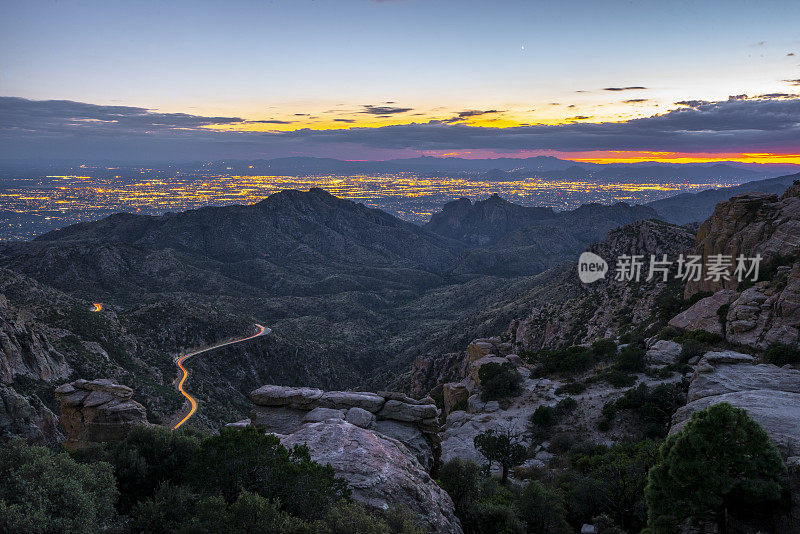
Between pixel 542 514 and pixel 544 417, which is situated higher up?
pixel 542 514

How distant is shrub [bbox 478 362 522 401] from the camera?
40.1 m

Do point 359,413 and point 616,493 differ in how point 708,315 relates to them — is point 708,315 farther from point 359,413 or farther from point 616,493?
point 359,413

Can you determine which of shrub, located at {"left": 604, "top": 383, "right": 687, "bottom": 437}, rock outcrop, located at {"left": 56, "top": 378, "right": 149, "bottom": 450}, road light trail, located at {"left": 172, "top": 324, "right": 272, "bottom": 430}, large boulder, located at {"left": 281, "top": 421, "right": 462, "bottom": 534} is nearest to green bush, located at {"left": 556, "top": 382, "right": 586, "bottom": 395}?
shrub, located at {"left": 604, "top": 383, "right": 687, "bottom": 437}

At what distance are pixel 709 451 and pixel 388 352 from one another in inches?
3842

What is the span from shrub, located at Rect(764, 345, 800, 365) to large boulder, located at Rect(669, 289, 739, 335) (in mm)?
7709

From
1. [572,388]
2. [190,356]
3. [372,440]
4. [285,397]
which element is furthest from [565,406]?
[190,356]

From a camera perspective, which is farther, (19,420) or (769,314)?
(769,314)

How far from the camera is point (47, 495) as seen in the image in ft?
34.2

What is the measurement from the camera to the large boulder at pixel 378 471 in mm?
14000

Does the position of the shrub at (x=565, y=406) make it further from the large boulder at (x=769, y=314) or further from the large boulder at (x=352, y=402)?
the large boulder at (x=352, y=402)

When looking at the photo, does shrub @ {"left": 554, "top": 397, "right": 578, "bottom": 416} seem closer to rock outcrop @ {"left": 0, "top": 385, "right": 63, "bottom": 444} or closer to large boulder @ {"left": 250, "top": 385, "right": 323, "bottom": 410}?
large boulder @ {"left": 250, "top": 385, "right": 323, "bottom": 410}

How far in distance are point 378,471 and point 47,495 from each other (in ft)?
32.5

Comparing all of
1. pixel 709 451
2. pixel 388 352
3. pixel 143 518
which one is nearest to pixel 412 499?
pixel 143 518

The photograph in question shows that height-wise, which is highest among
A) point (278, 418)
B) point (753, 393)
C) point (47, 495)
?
point (47, 495)
